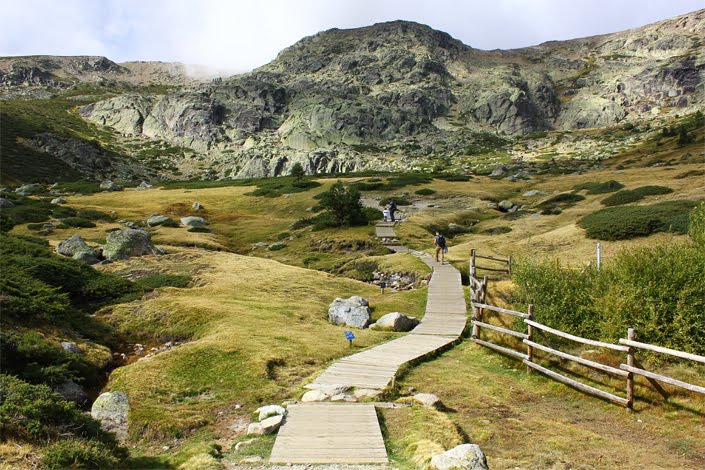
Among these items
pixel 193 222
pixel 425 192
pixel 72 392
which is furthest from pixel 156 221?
pixel 72 392

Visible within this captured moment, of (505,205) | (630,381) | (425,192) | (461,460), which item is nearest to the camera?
(461,460)

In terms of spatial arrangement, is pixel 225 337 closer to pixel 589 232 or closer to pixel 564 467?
pixel 564 467

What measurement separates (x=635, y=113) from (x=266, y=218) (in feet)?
559

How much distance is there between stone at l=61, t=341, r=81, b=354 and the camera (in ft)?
56.2

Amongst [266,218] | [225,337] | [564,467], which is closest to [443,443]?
[564,467]

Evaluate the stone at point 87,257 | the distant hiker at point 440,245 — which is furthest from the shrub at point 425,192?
the stone at point 87,257

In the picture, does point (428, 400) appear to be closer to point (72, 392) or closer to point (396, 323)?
point (396, 323)

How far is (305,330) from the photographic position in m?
21.1

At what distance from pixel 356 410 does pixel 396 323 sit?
9557mm

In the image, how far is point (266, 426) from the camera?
11.4 metres

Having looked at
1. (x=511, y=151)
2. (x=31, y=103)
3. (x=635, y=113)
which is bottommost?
(x=511, y=151)

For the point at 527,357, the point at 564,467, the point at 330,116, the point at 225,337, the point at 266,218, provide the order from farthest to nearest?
1. the point at 330,116
2. the point at 266,218
3. the point at 225,337
4. the point at 527,357
5. the point at 564,467

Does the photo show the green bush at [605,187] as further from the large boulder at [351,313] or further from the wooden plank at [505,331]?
the wooden plank at [505,331]

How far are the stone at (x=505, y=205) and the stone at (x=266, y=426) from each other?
58962 mm
